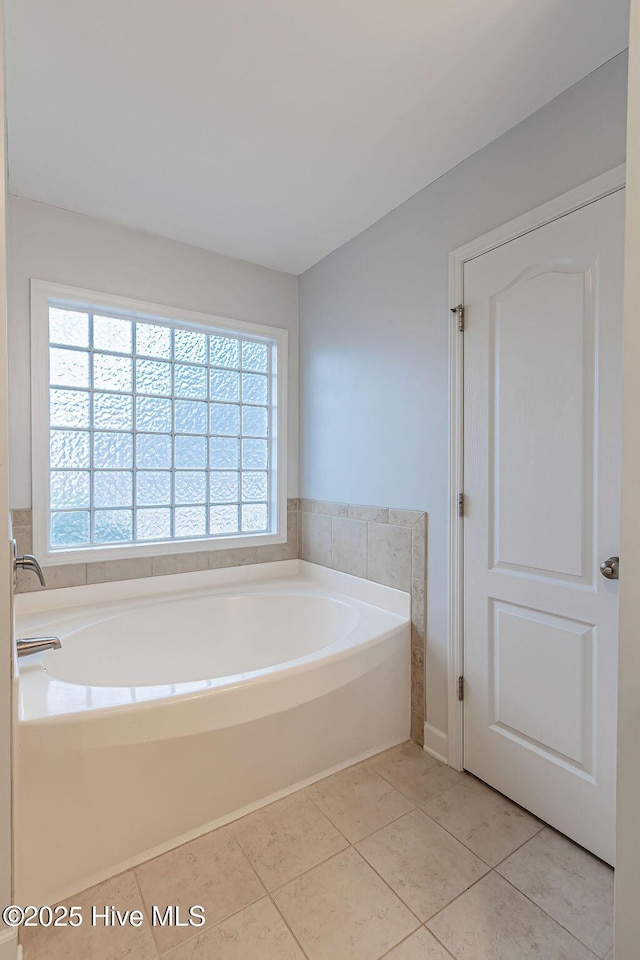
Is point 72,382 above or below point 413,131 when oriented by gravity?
below

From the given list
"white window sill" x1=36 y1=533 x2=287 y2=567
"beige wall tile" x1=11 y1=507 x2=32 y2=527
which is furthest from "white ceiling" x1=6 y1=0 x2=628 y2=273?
"white window sill" x1=36 y1=533 x2=287 y2=567

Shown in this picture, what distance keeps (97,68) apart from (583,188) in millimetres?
1572

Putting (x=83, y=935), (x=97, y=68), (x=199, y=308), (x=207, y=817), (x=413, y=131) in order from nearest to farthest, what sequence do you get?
1. (x=83, y=935)
2. (x=97, y=68)
3. (x=207, y=817)
4. (x=413, y=131)
5. (x=199, y=308)

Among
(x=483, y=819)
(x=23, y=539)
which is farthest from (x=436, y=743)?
(x=23, y=539)

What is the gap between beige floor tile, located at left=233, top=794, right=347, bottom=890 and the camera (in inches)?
55.2

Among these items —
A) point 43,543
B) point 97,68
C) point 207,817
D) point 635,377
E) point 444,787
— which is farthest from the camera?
point 43,543

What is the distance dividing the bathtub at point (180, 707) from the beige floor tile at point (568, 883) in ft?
2.23

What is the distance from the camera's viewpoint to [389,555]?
2.22 meters

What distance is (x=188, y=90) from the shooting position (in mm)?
1499

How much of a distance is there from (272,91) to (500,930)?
8.52 feet

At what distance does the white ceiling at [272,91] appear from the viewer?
4.13 ft

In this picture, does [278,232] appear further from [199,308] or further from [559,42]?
[559,42]

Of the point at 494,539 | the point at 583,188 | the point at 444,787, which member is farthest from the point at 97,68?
the point at 444,787

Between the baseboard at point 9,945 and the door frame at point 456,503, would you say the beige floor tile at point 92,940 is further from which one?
the door frame at point 456,503
